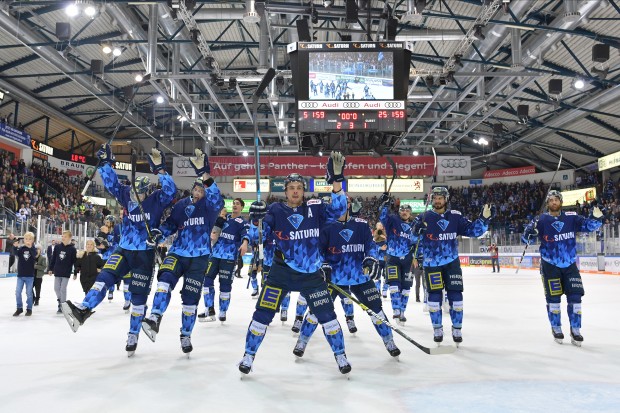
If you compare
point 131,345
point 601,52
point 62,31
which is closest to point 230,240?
point 131,345

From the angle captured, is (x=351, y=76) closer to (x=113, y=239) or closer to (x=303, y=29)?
(x=303, y=29)

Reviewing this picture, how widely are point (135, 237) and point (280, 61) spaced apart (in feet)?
64.9

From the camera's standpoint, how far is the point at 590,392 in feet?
13.2

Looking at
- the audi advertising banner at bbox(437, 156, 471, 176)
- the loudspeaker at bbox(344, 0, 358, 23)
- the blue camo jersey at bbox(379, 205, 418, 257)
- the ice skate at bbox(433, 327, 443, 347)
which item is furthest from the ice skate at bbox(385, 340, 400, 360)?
the audi advertising banner at bbox(437, 156, 471, 176)

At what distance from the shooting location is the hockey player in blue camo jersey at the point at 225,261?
26.7 ft

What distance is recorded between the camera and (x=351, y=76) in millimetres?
11578

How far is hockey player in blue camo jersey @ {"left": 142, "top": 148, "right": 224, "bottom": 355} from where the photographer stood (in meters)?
5.39

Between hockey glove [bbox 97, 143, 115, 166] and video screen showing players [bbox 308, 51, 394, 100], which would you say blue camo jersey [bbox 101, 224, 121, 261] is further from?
video screen showing players [bbox 308, 51, 394, 100]

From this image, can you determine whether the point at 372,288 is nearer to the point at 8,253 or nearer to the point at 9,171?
the point at 8,253

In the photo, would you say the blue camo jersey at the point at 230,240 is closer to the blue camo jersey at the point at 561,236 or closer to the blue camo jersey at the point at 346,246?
the blue camo jersey at the point at 346,246

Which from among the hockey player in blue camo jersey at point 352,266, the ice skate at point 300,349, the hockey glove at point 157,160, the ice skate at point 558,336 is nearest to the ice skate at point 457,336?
the hockey player in blue camo jersey at point 352,266

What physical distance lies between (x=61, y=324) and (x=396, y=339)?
15.8 ft

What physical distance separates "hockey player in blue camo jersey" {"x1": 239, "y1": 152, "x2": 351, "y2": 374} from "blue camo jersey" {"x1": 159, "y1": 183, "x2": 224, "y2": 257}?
1100 millimetres

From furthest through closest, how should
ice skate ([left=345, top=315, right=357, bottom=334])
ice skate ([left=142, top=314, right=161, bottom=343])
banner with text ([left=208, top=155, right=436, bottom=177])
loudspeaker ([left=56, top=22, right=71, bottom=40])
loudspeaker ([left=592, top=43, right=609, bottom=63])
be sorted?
banner with text ([left=208, top=155, right=436, bottom=177]), loudspeaker ([left=592, top=43, right=609, bottom=63]), loudspeaker ([left=56, top=22, right=71, bottom=40]), ice skate ([left=345, top=315, right=357, bottom=334]), ice skate ([left=142, top=314, right=161, bottom=343])
